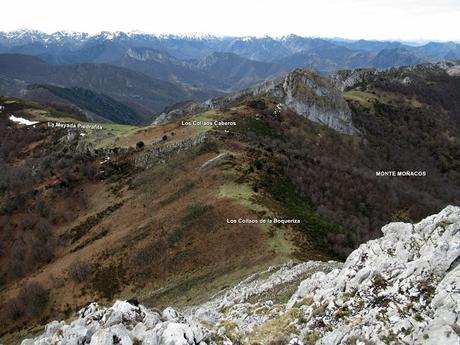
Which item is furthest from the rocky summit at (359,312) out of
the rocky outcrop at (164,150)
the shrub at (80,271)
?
the rocky outcrop at (164,150)

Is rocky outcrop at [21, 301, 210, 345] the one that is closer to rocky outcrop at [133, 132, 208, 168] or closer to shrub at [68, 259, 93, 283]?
shrub at [68, 259, 93, 283]

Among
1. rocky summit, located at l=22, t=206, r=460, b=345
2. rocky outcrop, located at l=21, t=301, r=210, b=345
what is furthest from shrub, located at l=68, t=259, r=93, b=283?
rocky outcrop, located at l=21, t=301, r=210, b=345

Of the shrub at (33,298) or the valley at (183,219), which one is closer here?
the valley at (183,219)

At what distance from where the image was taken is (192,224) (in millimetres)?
76062

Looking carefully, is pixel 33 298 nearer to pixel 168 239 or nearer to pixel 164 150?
pixel 168 239

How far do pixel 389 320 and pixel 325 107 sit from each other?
181321 millimetres

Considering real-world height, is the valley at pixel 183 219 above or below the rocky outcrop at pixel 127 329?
below

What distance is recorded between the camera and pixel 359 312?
2447 centimetres

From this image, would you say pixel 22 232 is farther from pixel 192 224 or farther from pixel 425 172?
pixel 425 172

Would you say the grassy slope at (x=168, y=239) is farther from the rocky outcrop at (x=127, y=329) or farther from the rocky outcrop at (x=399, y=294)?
the rocky outcrop at (x=399, y=294)

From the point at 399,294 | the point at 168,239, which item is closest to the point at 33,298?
the point at 168,239

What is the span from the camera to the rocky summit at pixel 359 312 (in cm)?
2186

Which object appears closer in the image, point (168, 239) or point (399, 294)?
point (399, 294)

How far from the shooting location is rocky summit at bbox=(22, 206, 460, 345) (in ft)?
71.7
